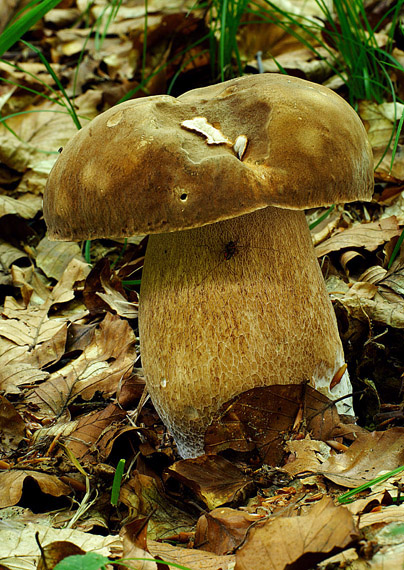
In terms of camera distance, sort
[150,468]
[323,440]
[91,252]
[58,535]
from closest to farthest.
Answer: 1. [58,535]
2. [323,440]
3. [150,468]
4. [91,252]

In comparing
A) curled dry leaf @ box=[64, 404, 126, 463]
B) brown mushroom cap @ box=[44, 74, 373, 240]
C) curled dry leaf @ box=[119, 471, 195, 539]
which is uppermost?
brown mushroom cap @ box=[44, 74, 373, 240]

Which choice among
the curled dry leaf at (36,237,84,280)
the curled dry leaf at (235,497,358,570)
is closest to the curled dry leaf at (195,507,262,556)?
the curled dry leaf at (235,497,358,570)

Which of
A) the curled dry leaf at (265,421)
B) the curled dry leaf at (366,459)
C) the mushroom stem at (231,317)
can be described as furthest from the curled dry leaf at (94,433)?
the curled dry leaf at (366,459)

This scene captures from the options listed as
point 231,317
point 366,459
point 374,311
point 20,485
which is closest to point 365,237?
point 374,311

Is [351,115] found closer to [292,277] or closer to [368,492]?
[292,277]

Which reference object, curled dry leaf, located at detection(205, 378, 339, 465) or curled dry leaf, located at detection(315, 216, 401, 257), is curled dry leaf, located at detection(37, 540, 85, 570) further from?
curled dry leaf, located at detection(315, 216, 401, 257)

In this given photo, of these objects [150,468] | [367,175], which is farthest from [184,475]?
[367,175]
